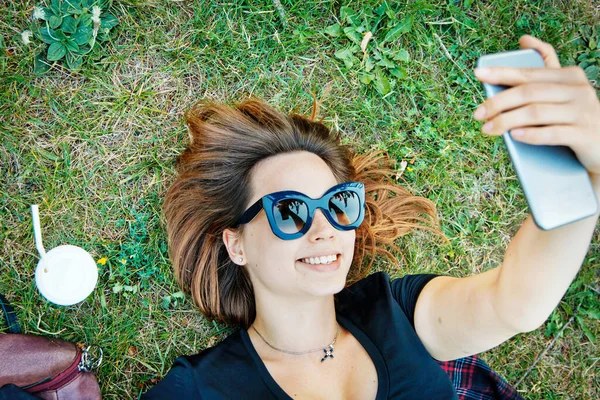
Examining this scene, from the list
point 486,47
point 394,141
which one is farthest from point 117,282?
point 486,47

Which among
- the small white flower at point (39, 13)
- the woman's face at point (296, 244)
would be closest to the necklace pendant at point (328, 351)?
the woman's face at point (296, 244)

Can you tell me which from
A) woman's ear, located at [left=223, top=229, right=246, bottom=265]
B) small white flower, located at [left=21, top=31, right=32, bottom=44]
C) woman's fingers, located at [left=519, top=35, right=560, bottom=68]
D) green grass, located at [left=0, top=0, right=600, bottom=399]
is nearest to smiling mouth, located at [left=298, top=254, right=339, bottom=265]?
woman's ear, located at [left=223, top=229, right=246, bottom=265]

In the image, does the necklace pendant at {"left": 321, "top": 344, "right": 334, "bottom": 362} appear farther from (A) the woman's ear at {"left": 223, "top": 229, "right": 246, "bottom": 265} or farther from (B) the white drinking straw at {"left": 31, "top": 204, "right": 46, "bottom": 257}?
(B) the white drinking straw at {"left": 31, "top": 204, "right": 46, "bottom": 257}

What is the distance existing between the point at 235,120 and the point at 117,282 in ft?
5.03

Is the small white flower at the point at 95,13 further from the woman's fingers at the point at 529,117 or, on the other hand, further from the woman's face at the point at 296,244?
the woman's fingers at the point at 529,117

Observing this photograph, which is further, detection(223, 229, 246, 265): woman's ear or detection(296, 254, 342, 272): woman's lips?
detection(223, 229, 246, 265): woman's ear

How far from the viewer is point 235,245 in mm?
3207

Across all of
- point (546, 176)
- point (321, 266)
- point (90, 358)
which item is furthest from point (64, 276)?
point (546, 176)

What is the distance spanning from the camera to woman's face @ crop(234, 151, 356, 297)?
2826mm

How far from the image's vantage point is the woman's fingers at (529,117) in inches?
67.4

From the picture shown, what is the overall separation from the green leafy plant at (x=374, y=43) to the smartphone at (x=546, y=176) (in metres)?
2.20

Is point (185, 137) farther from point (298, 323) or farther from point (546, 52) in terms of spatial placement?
point (546, 52)

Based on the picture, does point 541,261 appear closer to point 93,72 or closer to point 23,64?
point 93,72

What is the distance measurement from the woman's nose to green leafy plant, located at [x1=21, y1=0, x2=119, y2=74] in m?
2.22
